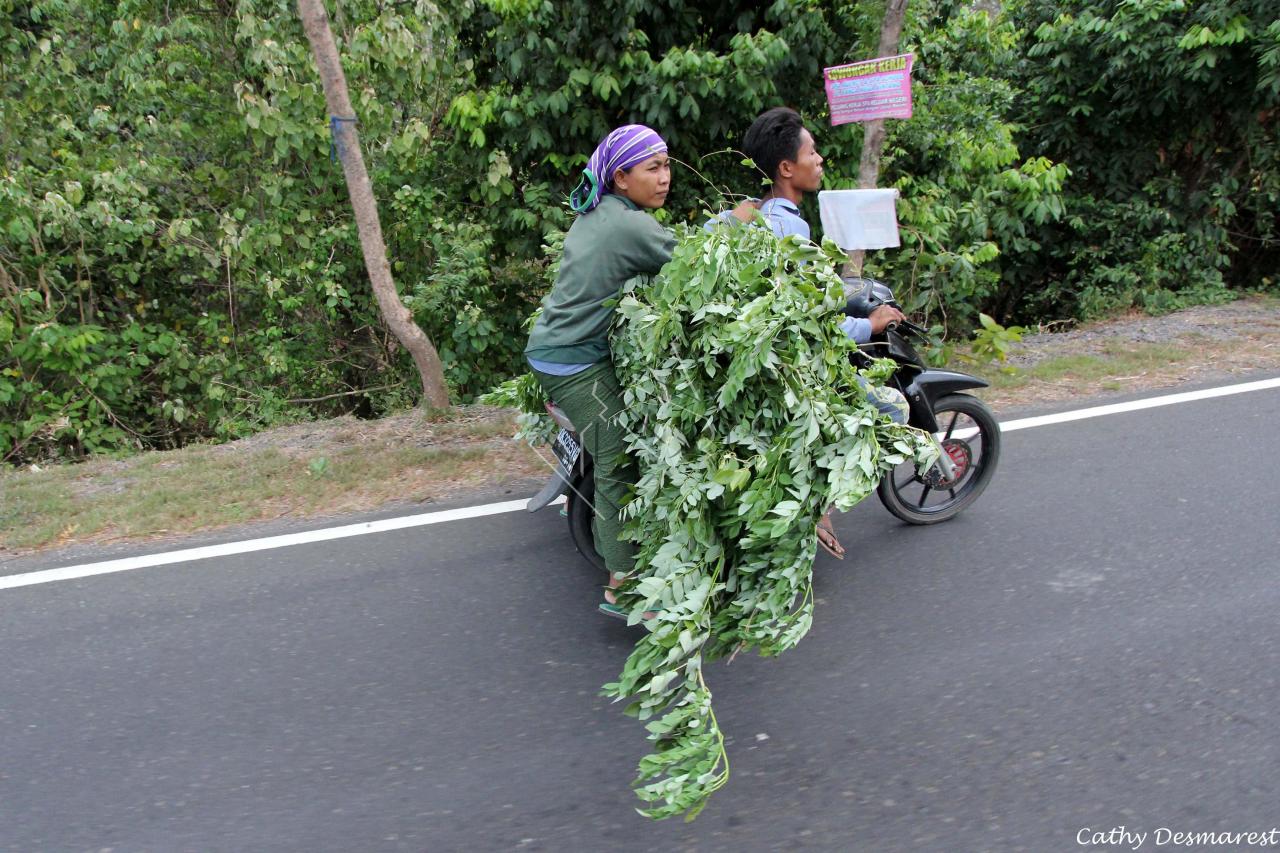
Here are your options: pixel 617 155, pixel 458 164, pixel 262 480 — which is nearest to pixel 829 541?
pixel 617 155

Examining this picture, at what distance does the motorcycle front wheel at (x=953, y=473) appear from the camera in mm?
4207

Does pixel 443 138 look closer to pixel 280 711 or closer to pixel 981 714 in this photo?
pixel 280 711

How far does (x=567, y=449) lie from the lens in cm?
371

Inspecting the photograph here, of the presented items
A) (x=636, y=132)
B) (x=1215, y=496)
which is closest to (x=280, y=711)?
(x=636, y=132)

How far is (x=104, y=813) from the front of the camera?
271cm

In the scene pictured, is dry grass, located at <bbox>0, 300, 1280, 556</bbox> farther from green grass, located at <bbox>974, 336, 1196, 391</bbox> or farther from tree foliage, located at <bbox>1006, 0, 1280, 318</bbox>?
tree foliage, located at <bbox>1006, 0, 1280, 318</bbox>

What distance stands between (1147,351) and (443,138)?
6036mm

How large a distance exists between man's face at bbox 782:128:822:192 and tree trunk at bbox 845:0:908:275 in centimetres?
277

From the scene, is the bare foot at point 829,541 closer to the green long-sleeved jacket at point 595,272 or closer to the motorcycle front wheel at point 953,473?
the motorcycle front wheel at point 953,473

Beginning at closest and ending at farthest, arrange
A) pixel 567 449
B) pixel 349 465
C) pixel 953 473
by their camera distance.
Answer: pixel 567 449, pixel 953 473, pixel 349 465
